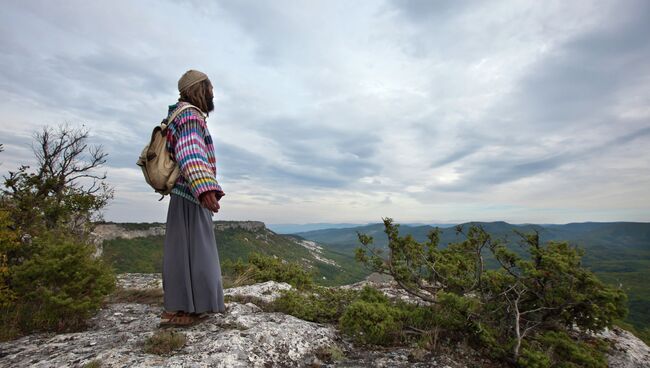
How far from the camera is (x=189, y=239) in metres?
4.68

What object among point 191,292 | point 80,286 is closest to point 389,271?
point 191,292

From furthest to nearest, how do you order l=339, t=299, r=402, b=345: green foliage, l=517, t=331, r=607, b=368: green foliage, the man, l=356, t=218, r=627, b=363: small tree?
the man → l=339, t=299, r=402, b=345: green foliage → l=356, t=218, r=627, b=363: small tree → l=517, t=331, r=607, b=368: green foliage

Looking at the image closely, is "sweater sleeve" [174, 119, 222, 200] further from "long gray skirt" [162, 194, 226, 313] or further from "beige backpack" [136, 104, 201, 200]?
"long gray skirt" [162, 194, 226, 313]

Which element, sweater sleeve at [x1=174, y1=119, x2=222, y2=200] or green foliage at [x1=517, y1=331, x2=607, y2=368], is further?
sweater sleeve at [x1=174, y1=119, x2=222, y2=200]

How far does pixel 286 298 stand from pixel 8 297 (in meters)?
4.45

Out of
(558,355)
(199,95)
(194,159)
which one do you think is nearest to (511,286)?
(558,355)

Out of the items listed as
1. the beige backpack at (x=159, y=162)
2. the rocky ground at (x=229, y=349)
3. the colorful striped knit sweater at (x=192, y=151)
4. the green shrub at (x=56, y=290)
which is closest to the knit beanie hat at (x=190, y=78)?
the colorful striped knit sweater at (x=192, y=151)

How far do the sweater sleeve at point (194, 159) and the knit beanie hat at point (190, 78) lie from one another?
701mm

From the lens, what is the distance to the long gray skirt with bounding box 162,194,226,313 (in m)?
4.59

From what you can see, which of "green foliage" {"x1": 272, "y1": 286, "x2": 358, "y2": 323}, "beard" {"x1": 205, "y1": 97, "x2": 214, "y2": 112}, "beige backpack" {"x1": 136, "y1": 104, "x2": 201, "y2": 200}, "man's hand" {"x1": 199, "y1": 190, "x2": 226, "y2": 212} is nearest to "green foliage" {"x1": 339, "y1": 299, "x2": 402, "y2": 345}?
"green foliage" {"x1": 272, "y1": 286, "x2": 358, "y2": 323}

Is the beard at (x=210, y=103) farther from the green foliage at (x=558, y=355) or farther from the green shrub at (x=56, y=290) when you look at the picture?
the green foliage at (x=558, y=355)

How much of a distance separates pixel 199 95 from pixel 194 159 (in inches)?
46.3

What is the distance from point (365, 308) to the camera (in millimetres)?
4449

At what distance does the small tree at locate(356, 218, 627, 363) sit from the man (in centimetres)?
281
